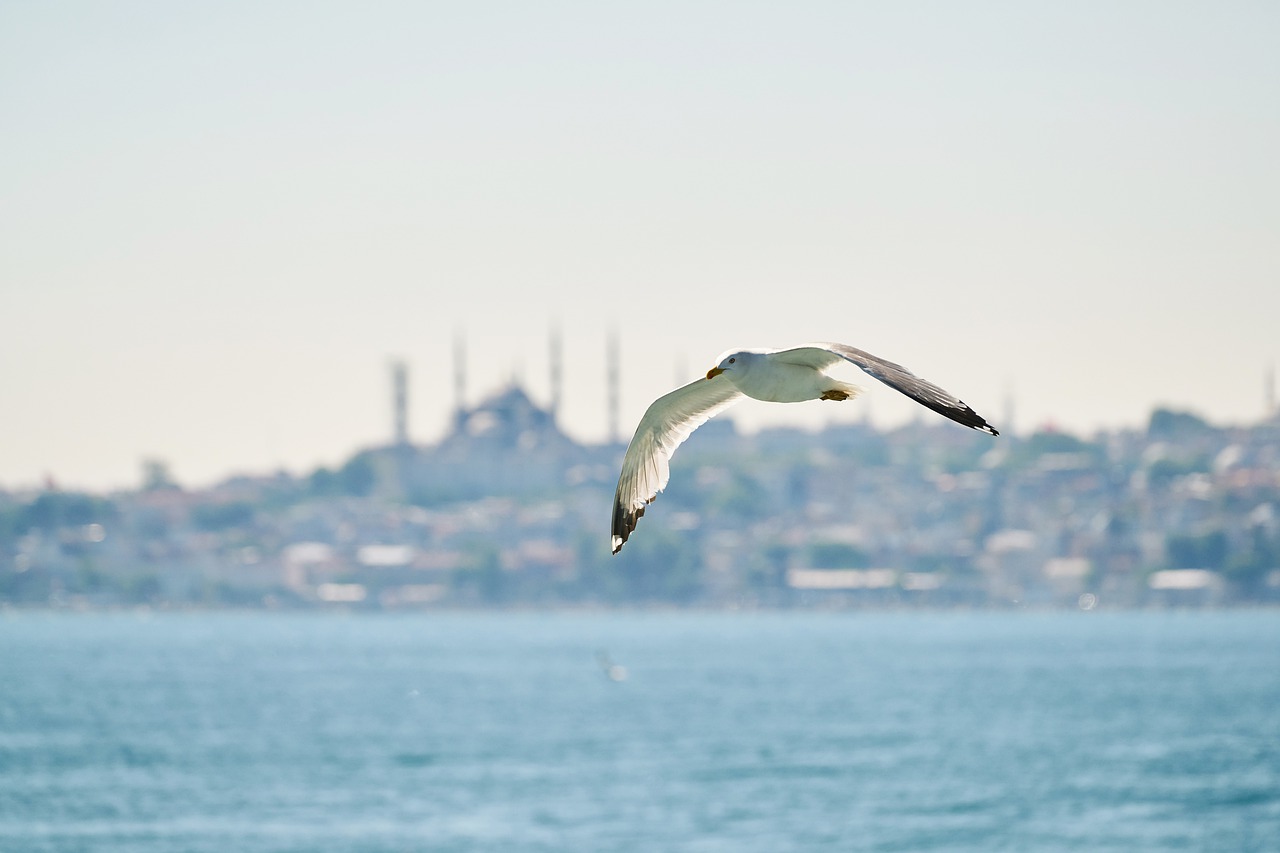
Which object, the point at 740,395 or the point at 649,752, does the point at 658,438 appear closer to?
the point at 740,395

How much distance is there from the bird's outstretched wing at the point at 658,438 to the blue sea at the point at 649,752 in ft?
103

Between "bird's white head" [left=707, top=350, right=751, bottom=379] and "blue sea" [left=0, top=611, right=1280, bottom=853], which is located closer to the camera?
"bird's white head" [left=707, top=350, right=751, bottom=379]

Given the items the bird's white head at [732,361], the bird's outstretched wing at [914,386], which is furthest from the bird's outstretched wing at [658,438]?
the bird's outstretched wing at [914,386]

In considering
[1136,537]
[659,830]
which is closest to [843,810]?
[659,830]

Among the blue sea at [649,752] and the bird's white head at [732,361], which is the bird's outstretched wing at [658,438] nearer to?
the bird's white head at [732,361]

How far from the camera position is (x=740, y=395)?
12.4 metres

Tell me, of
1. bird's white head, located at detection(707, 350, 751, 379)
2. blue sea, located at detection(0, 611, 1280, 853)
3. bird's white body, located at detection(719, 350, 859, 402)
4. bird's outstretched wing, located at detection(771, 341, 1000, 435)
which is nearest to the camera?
bird's outstretched wing, located at detection(771, 341, 1000, 435)

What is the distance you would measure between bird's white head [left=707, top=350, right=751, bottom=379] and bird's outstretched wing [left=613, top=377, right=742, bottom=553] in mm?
335

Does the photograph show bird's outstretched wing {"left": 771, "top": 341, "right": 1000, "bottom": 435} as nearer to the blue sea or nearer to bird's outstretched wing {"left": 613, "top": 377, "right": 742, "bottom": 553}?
bird's outstretched wing {"left": 613, "top": 377, "right": 742, "bottom": 553}

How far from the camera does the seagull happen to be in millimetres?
10750

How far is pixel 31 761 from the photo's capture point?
202ft

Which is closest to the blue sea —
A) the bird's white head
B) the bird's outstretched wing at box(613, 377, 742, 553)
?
the bird's outstretched wing at box(613, 377, 742, 553)

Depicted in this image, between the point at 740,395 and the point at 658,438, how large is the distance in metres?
0.58

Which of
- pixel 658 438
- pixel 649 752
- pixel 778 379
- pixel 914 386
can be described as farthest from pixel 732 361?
→ pixel 649 752
